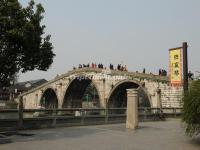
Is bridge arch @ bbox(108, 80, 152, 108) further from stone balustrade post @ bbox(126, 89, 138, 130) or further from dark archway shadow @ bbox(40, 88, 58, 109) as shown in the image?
stone balustrade post @ bbox(126, 89, 138, 130)

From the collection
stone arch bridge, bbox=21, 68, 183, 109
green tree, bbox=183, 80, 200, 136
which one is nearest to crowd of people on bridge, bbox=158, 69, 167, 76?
stone arch bridge, bbox=21, 68, 183, 109

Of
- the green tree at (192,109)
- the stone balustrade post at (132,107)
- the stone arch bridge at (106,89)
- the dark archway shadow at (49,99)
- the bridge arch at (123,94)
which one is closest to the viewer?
the green tree at (192,109)

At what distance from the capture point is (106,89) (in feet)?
177

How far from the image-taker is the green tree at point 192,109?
1141 centimetres

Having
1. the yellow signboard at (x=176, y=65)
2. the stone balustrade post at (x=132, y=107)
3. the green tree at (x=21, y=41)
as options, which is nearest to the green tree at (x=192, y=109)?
the stone balustrade post at (x=132, y=107)

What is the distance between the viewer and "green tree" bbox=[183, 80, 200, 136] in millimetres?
11414

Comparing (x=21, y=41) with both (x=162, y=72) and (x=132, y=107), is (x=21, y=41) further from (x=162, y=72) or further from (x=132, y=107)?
(x=162, y=72)

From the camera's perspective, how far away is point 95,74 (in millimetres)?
52531

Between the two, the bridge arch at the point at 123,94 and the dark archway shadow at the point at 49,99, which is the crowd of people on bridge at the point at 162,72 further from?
the dark archway shadow at the point at 49,99

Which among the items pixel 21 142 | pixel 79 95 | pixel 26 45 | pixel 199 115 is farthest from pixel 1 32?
pixel 79 95

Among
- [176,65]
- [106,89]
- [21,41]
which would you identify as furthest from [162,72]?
[21,41]

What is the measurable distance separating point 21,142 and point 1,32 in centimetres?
418

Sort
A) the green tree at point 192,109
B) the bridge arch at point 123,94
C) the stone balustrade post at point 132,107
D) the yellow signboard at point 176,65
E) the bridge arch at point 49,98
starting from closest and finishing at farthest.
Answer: the green tree at point 192,109 → the stone balustrade post at point 132,107 → the yellow signboard at point 176,65 → the bridge arch at point 123,94 → the bridge arch at point 49,98

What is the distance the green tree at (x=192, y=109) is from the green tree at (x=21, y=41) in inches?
238
